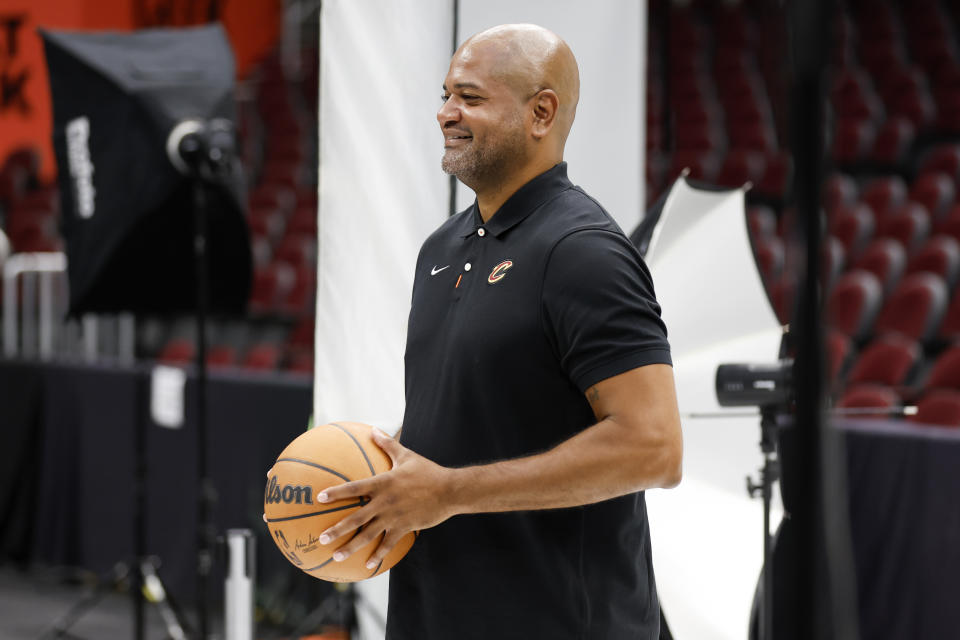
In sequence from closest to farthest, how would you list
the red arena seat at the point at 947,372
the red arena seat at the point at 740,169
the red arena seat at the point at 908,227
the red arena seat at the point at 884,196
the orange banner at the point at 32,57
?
1. the red arena seat at the point at 947,372
2. the red arena seat at the point at 908,227
3. the red arena seat at the point at 884,196
4. the red arena seat at the point at 740,169
5. the orange banner at the point at 32,57

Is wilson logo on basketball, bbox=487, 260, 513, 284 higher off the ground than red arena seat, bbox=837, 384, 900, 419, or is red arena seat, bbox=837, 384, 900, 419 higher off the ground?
wilson logo on basketball, bbox=487, 260, 513, 284

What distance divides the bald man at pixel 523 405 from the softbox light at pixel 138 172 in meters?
2.03

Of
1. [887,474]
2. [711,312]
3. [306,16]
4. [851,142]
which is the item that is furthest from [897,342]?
[306,16]

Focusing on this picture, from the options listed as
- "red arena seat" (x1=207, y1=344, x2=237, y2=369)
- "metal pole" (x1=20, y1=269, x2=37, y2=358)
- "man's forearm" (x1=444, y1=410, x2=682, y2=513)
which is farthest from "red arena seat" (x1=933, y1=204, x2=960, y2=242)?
"man's forearm" (x1=444, y1=410, x2=682, y2=513)

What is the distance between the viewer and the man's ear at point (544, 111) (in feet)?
5.45

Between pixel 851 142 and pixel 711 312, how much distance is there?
726cm

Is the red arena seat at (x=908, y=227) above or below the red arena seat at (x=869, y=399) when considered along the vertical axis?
above

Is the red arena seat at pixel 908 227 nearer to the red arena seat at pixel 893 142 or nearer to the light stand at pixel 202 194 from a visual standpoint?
the red arena seat at pixel 893 142

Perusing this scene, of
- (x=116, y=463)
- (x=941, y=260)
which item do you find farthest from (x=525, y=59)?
(x=941, y=260)

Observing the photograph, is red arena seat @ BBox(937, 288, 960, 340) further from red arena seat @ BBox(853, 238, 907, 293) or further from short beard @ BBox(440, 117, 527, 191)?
short beard @ BBox(440, 117, 527, 191)

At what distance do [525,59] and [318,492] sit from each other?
714mm

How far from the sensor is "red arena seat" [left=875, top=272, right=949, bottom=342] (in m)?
5.84

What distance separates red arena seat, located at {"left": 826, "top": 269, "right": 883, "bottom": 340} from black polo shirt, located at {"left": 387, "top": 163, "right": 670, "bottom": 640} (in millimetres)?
4666

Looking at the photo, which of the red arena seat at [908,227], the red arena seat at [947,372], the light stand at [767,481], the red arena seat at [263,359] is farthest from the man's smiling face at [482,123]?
the red arena seat at [908,227]
